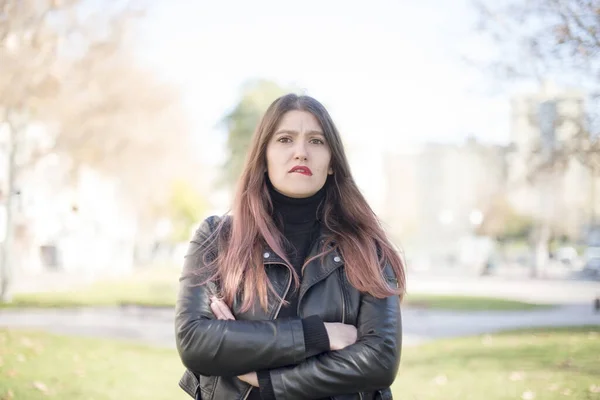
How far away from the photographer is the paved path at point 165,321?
1262 cm

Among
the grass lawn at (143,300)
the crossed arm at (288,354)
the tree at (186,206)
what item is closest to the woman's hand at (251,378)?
the crossed arm at (288,354)

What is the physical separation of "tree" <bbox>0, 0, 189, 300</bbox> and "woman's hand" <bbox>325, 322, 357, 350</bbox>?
1088cm

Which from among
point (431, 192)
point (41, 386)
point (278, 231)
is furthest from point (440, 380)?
point (431, 192)

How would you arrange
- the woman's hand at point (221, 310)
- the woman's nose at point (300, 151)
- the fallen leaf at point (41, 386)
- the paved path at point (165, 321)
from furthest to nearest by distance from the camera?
the paved path at point (165, 321)
the fallen leaf at point (41, 386)
the woman's nose at point (300, 151)
the woman's hand at point (221, 310)

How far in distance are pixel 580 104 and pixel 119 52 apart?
11773mm

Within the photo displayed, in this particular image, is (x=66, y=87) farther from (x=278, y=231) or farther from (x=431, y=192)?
(x=431, y=192)

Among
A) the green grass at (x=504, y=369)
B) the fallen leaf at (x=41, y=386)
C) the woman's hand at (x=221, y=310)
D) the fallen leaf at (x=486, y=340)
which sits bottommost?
the fallen leaf at (x=486, y=340)

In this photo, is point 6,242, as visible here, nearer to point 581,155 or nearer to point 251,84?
point 581,155

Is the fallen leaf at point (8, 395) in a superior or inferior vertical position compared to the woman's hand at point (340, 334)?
inferior

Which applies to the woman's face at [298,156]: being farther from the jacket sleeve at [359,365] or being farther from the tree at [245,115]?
the tree at [245,115]

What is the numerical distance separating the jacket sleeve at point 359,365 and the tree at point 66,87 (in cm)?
1091

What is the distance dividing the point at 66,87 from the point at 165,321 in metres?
6.76

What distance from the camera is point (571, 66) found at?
33.9 ft

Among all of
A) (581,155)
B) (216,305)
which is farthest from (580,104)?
(216,305)
